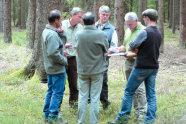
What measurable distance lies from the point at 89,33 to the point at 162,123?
209cm

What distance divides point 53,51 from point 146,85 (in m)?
1.94

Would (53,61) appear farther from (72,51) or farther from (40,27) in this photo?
(40,27)

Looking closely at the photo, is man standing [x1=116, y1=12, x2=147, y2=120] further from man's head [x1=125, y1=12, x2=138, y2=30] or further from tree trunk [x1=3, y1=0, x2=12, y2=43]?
tree trunk [x1=3, y1=0, x2=12, y2=43]

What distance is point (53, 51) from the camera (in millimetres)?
4695

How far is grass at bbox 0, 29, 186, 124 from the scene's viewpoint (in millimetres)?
5175

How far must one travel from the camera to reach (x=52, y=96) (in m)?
5.06

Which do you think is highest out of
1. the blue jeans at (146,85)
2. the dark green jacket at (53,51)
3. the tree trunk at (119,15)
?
the tree trunk at (119,15)

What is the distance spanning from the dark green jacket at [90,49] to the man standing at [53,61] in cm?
41

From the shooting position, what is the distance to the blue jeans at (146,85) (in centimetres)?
476

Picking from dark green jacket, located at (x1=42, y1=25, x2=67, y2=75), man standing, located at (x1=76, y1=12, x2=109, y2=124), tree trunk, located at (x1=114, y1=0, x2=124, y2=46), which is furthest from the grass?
tree trunk, located at (x1=114, y1=0, x2=124, y2=46)

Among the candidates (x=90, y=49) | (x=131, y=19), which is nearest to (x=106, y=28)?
(x=131, y=19)

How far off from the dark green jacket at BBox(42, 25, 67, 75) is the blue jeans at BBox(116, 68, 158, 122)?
4.52ft

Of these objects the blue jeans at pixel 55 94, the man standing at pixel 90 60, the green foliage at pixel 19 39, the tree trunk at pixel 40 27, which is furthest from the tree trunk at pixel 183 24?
the blue jeans at pixel 55 94

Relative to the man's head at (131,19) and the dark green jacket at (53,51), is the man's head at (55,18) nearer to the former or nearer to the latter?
the dark green jacket at (53,51)
